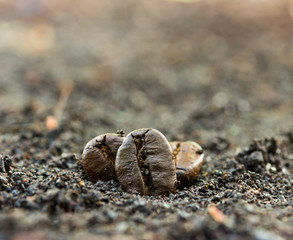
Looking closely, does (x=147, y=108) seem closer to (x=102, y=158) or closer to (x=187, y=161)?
(x=187, y=161)

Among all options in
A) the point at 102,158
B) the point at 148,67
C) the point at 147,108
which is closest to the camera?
the point at 102,158

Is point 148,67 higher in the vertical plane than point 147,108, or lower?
higher

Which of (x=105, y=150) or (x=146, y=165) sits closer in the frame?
(x=146, y=165)

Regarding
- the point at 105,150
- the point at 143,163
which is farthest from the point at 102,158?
the point at 143,163

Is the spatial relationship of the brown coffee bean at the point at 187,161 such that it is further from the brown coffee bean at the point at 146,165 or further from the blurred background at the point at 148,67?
the blurred background at the point at 148,67

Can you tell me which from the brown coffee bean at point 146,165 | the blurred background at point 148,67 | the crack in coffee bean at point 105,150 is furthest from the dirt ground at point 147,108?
the crack in coffee bean at point 105,150

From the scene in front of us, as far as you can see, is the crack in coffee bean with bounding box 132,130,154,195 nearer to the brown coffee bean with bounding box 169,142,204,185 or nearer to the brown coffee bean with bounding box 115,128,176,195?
the brown coffee bean with bounding box 115,128,176,195

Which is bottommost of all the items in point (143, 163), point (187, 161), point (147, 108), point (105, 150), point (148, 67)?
point (187, 161)

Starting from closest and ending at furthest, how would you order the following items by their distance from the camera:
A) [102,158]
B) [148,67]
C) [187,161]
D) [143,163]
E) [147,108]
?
[143,163] → [102,158] → [187,161] → [147,108] → [148,67]
